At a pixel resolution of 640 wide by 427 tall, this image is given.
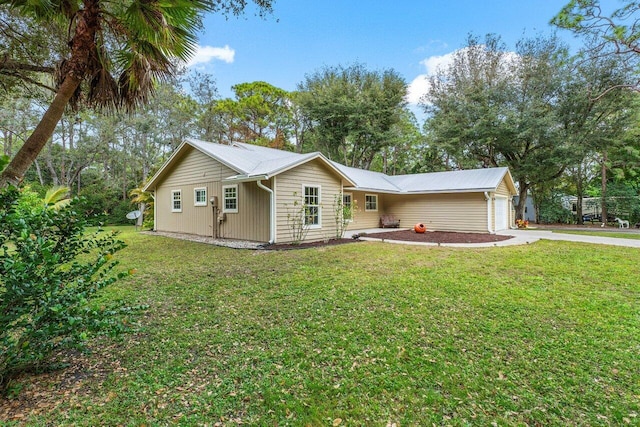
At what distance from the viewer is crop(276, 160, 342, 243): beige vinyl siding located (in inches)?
375

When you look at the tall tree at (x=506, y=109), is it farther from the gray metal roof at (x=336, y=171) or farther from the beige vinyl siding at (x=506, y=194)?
the gray metal roof at (x=336, y=171)

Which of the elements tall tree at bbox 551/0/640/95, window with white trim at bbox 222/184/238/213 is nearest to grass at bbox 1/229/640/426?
window with white trim at bbox 222/184/238/213

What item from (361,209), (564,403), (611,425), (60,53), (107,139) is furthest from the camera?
(107,139)

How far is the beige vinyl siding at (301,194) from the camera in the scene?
9.53m

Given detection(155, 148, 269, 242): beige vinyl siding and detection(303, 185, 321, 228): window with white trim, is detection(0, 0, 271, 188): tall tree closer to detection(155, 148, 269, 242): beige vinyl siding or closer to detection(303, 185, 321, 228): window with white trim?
detection(155, 148, 269, 242): beige vinyl siding

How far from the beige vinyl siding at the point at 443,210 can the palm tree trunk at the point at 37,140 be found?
1437 centimetres

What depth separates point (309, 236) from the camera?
1032 cm

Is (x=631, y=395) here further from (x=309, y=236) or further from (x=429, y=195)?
(x=429, y=195)

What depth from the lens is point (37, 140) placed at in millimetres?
3617

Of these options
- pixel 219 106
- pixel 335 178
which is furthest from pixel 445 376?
pixel 219 106

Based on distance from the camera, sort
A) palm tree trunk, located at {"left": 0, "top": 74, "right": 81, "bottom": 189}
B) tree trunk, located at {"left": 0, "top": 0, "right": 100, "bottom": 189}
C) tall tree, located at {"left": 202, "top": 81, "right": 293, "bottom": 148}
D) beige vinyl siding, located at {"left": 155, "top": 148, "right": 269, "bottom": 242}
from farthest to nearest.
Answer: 1. tall tree, located at {"left": 202, "top": 81, "right": 293, "bottom": 148}
2. beige vinyl siding, located at {"left": 155, "top": 148, "right": 269, "bottom": 242}
3. tree trunk, located at {"left": 0, "top": 0, "right": 100, "bottom": 189}
4. palm tree trunk, located at {"left": 0, "top": 74, "right": 81, "bottom": 189}

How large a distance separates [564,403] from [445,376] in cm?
86

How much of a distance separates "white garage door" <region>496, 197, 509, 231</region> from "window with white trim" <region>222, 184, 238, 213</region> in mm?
12197

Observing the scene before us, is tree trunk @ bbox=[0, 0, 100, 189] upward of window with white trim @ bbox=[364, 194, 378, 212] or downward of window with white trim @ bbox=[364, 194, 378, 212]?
upward
